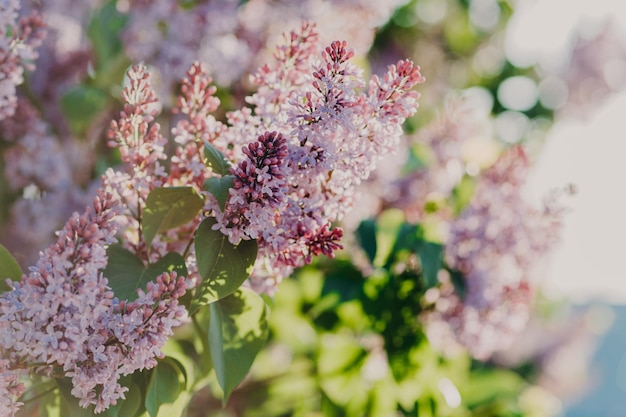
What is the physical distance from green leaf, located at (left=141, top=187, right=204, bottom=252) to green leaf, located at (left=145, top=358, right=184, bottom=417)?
0.17 metres

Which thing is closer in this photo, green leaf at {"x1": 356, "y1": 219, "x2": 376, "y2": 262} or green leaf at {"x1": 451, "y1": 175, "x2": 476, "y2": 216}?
green leaf at {"x1": 356, "y1": 219, "x2": 376, "y2": 262}

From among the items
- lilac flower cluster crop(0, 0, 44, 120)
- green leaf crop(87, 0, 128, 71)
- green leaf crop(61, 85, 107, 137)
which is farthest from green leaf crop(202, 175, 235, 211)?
green leaf crop(87, 0, 128, 71)

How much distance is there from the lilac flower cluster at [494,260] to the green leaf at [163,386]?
681mm

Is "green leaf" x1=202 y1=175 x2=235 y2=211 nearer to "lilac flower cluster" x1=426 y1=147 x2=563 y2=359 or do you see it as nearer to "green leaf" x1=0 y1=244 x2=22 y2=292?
"green leaf" x1=0 y1=244 x2=22 y2=292

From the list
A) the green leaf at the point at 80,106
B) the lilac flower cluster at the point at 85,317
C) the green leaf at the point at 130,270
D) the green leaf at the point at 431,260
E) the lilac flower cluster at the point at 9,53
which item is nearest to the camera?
the lilac flower cluster at the point at 85,317

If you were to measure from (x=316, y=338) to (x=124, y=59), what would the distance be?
32.7 inches

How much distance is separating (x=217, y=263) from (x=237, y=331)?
17 cm

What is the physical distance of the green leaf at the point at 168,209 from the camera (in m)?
0.88

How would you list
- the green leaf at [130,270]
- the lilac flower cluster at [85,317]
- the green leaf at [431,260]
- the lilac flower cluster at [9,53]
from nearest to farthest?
the lilac flower cluster at [85,317] → the green leaf at [130,270] → the lilac flower cluster at [9,53] → the green leaf at [431,260]

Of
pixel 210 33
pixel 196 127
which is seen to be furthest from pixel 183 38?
pixel 196 127

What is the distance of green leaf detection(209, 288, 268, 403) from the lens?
973 millimetres

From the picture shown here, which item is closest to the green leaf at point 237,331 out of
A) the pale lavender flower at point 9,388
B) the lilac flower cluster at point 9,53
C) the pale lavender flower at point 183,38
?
the pale lavender flower at point 9,388

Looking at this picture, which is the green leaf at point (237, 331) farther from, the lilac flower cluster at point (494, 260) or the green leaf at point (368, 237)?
the lilac flower cluster at point (494, 260)

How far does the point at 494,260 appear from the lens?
1471 millimetres
